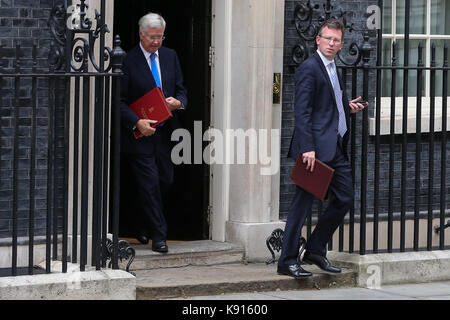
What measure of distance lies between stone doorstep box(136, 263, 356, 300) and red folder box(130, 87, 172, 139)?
3.66 feet

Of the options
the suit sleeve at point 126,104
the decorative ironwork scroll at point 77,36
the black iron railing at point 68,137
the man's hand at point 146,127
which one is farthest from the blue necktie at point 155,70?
the black iron railing at point 68,137

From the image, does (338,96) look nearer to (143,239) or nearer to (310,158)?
(310,158)

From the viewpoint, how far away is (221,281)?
332 inches

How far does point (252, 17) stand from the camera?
9.45 m

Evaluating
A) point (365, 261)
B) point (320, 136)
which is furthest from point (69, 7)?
→ point (365, 261)

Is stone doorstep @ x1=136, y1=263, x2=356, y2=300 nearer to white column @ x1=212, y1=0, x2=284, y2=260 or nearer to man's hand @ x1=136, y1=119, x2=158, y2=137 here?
white column @ x1=212, y1=0, x2=284, y2=260

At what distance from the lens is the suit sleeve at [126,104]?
8836 millimetres

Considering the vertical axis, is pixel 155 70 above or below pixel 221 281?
above

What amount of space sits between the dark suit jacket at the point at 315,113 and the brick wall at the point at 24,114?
170 centimetres

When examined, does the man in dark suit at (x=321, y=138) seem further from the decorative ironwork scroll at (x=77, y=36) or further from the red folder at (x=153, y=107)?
the decorative ironwork scroll at (x=77, y=36)

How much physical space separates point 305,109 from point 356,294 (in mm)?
1390

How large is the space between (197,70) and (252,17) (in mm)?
749

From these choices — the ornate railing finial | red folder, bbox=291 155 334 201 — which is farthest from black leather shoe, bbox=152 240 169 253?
the ornate railing finial

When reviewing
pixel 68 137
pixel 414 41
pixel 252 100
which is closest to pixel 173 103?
pixel 252 100
